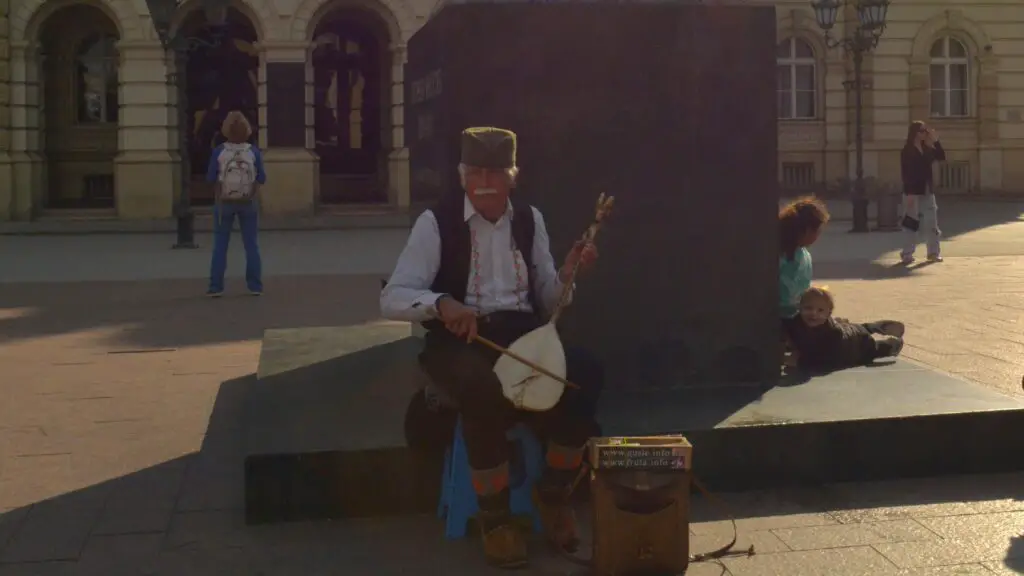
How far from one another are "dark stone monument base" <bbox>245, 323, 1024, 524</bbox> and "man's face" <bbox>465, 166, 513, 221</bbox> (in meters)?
0.78

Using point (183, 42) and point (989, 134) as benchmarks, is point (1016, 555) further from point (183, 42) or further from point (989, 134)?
point (989, 134)

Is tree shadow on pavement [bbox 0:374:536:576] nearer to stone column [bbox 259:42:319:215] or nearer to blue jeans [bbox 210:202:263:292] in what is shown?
blue jeans [bbox 210:202:263:292]

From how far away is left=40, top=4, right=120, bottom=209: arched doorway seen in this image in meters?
28.2

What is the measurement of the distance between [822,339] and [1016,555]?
2.17 m

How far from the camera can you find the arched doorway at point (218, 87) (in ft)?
98.0

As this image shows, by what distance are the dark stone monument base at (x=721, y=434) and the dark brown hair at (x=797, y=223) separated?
74 cm

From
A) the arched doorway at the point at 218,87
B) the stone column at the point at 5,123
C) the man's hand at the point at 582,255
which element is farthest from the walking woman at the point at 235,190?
the arched doorway at the point at 218,87

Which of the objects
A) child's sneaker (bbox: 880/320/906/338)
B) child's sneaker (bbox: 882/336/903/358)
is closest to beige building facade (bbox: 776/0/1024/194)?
child's sneaker (bbox: 880/320/906/338)

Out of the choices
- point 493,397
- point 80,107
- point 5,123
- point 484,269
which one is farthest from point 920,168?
point 80,107

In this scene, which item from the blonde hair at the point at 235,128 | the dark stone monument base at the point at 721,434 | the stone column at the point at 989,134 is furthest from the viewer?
the stone column at the point at 989,134

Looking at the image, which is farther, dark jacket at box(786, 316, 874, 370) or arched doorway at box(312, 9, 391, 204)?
arched doorway at box(312, 9, 391, 204)

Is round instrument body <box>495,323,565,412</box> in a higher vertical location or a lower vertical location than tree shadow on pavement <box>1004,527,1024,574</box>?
higher

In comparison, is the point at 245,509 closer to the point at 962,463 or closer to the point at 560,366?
the point at 560,366

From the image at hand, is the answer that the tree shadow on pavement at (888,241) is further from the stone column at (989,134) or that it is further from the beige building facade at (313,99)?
the beige building facade at (313,99)
